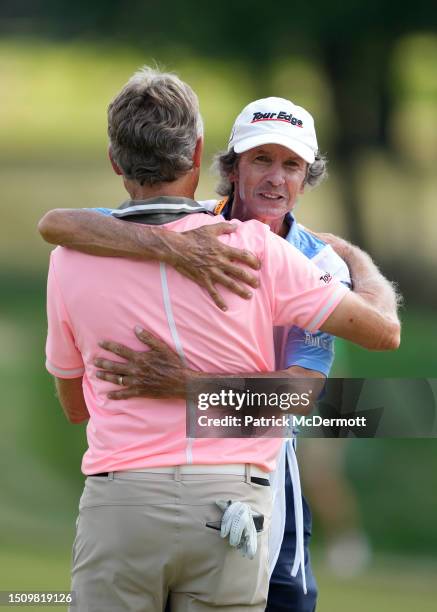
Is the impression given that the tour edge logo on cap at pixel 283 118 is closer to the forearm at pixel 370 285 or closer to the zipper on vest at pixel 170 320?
the forearm at pixel 370 285

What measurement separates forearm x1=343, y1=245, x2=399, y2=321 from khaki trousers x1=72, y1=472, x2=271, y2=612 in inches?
18.3

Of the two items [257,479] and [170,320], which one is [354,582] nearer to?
[257,479]

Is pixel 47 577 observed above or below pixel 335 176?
below

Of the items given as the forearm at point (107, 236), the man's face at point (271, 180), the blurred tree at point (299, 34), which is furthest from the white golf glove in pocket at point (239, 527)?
the blurred tree at point (299, 34)

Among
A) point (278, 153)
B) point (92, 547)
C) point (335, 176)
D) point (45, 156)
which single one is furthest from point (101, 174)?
point (92, 547)

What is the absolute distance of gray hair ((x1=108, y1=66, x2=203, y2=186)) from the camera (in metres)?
2.12

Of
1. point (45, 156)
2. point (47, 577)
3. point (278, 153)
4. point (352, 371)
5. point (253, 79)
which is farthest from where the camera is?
point (45, 156)

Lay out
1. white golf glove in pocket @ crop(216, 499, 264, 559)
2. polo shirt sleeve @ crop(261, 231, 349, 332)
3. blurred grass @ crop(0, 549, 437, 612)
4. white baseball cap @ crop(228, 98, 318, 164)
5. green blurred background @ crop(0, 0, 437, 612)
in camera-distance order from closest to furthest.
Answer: white golf glove in pocket @ crop(216, 499, 264, 559) → polo shirt sleeve @ crop(261, 231, 349, 332) → white baseball cap @ crop(228, 98, 318, 164) → blurred grass @ crop(0, 549, 437, 612) → green blurred background @ crop(0, 0, 437, 612)

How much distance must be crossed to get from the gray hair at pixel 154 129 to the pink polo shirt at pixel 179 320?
0.39 feet

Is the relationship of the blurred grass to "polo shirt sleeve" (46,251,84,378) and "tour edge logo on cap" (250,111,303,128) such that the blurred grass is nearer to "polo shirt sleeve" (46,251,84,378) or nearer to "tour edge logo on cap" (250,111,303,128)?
"polo shirt sleeve" (46,251,84,378)

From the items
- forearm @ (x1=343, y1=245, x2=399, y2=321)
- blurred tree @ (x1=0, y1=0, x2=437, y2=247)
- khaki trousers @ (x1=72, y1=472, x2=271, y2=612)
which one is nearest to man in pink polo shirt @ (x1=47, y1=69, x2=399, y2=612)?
khaki trousers @ (x1=72, y1=472, x2=271, y2=612)

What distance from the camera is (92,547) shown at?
6.86ft

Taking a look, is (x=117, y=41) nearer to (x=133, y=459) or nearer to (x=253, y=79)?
(x=253, y=79)

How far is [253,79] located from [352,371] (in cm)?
239
